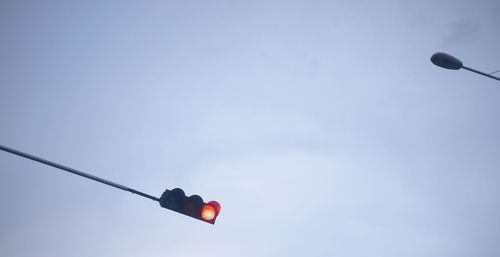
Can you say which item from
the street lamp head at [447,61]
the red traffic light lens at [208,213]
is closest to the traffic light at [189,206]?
the red traffic light lens at [208,213]

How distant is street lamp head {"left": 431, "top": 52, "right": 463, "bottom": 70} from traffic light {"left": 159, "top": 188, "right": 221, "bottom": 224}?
648 cm

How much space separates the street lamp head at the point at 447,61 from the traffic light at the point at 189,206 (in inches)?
255

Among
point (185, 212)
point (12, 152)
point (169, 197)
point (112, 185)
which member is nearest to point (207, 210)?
point (185, 212)

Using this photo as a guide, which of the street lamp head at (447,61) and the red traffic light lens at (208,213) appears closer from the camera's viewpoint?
the red traffic light lens at (208,213)

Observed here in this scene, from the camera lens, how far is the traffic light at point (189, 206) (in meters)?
4.62

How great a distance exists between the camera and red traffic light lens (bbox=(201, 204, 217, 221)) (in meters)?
4.64

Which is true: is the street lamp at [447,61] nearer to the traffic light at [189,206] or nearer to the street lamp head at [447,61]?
the street lamp head at [447,61]

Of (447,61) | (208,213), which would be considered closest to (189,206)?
(208,213)

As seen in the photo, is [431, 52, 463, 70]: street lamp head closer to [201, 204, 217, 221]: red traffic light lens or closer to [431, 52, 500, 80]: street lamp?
[431, 52, 500, 80]: street lamp

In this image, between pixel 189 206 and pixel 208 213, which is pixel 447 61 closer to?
pixel 208 213

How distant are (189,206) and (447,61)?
6.91m

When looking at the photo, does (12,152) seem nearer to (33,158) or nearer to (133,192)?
(33,158)

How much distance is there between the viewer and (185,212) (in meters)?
4.61

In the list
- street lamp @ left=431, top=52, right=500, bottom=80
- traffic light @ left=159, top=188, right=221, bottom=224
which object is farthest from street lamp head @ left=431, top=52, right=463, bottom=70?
traffic light @ left=159, top=188, right=221, bottom=224
